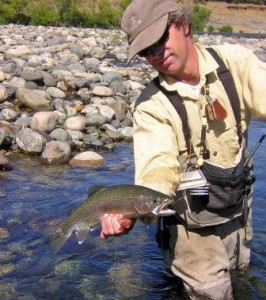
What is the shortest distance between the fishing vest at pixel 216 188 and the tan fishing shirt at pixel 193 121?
44 mm

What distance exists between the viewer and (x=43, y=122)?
9961mm

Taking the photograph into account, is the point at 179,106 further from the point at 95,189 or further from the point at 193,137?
the point at 95,189

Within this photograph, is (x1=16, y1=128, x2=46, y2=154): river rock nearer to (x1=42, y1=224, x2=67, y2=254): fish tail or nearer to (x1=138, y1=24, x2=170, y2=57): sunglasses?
(x1=42, y1=224, x2=67, y2=254): fish tail

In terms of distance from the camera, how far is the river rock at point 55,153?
903 cm

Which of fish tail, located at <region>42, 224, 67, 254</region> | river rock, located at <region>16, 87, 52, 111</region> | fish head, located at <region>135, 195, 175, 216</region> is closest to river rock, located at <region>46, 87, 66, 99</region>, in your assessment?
river rock, located at <region>16, 87, 52, 111</region>

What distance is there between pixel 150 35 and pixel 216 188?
4.05ft

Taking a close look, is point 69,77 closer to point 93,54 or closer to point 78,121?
point 78,121

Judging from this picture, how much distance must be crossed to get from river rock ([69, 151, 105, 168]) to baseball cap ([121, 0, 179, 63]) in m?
5.42

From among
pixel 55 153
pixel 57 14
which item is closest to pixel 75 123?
pixel 55 153

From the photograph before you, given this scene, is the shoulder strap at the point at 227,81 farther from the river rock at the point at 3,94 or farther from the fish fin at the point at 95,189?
the river rock at the point at 3,94

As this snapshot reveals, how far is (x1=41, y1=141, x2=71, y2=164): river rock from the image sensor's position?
9.03m

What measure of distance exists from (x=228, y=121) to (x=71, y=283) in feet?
7.46

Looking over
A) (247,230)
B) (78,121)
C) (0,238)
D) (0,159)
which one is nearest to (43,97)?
(78,121)

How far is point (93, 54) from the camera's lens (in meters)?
20.4
